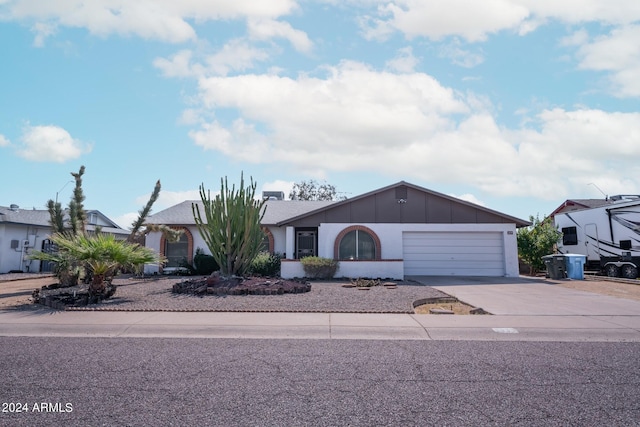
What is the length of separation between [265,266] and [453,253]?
8.78 m

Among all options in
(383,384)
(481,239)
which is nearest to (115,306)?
(383,384)

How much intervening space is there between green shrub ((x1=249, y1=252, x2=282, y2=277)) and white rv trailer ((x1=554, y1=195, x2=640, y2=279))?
623 inches

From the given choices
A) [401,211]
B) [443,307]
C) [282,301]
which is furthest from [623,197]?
[282,301]

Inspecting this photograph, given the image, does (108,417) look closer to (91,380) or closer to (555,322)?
(91,380)

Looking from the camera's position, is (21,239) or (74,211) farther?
(21,239)

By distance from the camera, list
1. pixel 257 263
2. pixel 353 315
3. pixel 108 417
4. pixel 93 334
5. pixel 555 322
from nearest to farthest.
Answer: pixel 108 417, pixel 93 334, pixel 555 322, pixel 353 315, pixel 257 263

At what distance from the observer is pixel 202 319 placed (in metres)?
8.44

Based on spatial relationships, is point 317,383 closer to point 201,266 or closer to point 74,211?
point 74,211

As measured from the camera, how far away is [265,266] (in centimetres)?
1903

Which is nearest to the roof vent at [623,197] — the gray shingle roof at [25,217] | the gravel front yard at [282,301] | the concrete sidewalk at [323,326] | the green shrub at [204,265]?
the gravel front yard at [282,301]

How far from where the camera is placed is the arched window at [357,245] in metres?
19.7

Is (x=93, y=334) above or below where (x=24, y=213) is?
below

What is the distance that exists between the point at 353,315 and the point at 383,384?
4.21 metres

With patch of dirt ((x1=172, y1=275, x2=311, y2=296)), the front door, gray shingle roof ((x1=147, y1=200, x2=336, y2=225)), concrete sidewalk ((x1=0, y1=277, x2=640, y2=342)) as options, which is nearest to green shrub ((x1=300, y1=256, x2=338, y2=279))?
the front door
